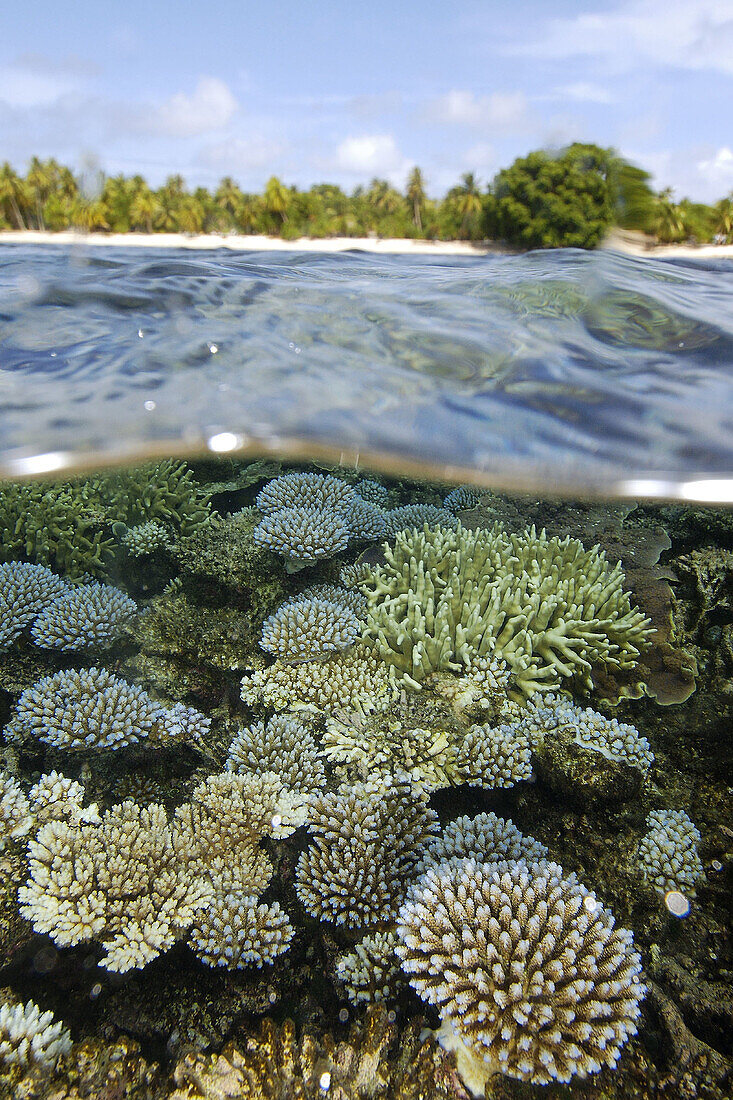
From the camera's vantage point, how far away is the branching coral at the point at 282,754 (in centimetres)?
408

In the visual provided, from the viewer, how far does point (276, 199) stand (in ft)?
79.3

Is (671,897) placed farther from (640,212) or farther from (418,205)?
(418,205)

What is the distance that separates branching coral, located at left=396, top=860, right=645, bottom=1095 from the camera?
8.39ft

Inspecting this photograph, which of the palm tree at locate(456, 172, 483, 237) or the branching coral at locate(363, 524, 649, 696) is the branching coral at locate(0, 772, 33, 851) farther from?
the palm tree at locate(456, 172, 483, 237)

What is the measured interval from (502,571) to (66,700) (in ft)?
12.5

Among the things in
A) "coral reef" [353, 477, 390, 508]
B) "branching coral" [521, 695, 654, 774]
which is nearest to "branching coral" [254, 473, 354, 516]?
"coral reef" [353, 477, 390, 508]

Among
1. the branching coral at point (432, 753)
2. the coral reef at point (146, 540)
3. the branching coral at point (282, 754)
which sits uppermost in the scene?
the coral reef at point (146, 540)

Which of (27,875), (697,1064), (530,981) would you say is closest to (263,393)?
(27,875)

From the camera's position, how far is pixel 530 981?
8.87 ft

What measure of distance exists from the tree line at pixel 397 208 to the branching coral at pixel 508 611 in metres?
11.8

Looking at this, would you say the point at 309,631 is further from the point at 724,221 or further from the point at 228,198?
the point at 228,198

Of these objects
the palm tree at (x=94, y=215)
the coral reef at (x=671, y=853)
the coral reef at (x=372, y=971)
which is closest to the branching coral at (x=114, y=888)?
the coral reef at (x=372, y=971)

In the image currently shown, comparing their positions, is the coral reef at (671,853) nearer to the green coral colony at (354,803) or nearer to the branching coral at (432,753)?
the green coral colony at (354,803)

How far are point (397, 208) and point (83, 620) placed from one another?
39383 millimetres
